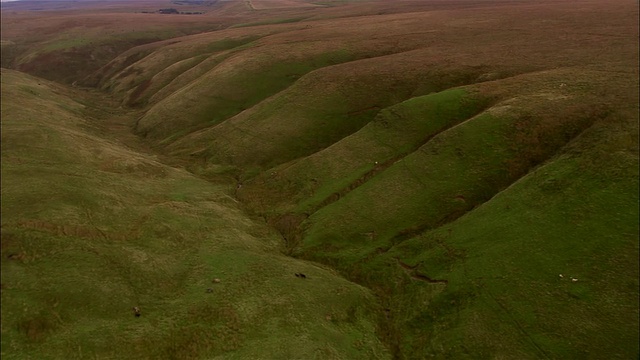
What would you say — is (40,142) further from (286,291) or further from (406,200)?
(406,200)

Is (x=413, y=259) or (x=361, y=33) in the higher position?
(x=361, y=33)

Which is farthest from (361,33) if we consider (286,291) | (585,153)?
(286,291)

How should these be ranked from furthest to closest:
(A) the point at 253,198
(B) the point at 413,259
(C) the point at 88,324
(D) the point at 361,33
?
(D) the point at 361,33, (A) the point at 253,198, (B) the point at 413,259, (C) the point at 88,324

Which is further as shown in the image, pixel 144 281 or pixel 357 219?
pixel 357 219

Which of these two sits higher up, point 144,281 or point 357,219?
point 144,281

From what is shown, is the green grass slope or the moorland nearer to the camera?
the green grass slope
